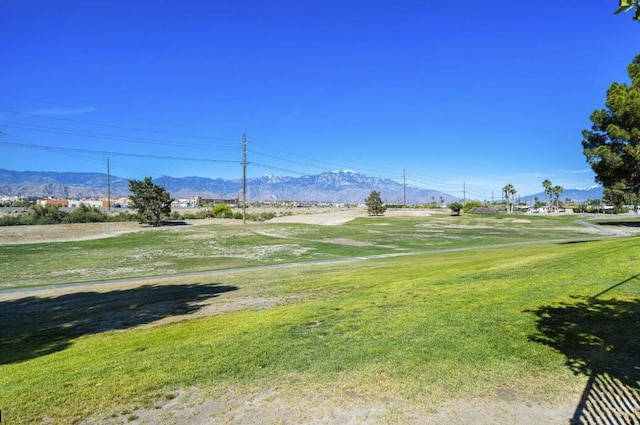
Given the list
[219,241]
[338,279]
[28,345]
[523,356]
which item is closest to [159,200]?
[219,241]

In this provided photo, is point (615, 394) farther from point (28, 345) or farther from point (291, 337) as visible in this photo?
point (28, 345)

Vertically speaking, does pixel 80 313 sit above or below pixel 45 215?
below

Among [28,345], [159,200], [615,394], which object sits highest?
[159,200]

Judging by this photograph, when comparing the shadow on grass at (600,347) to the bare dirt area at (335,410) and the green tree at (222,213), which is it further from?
the green tree at (222,213)

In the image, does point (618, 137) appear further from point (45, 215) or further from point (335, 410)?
point (45, 215)

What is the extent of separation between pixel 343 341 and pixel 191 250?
34.2 metres

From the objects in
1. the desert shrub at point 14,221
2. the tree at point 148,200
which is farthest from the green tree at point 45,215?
the tree at point 148,200

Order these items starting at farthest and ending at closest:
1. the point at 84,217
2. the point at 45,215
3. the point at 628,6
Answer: the point at 84,217, the point at 45,215, the point at 628,6

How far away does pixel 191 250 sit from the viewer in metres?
40.9

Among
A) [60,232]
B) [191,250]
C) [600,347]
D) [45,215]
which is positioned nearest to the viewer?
[600,347]

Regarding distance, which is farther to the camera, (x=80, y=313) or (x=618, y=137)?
(x=618, y=137)

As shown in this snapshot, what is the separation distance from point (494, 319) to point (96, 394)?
869cm

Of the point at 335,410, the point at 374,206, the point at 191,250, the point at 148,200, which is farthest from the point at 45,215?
the point at 374,206

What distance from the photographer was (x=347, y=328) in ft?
34.6
